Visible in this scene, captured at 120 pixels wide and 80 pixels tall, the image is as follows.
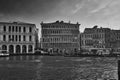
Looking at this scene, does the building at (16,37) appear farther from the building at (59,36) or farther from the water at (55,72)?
the water at (55,72)

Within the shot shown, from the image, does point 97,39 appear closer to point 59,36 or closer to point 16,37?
point 59,36

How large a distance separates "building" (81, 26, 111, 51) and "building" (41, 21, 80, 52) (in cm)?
498

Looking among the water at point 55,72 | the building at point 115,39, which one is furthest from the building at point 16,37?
the water at point 55,72

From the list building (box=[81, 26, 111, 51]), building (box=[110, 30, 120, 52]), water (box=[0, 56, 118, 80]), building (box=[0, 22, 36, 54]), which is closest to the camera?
water (box=[0, 56, 118, 80])

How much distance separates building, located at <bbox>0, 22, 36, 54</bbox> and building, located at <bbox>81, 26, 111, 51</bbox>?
99.1 ft

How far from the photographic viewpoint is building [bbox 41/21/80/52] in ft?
325

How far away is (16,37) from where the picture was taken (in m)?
81.6

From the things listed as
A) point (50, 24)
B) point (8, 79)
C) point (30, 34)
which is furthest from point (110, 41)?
point (8, 79)

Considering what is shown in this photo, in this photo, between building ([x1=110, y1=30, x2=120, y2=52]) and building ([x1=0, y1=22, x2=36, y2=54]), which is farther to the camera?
building ([x1=110, y1=30, x2=120, y2=52])

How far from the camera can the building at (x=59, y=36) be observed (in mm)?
99062

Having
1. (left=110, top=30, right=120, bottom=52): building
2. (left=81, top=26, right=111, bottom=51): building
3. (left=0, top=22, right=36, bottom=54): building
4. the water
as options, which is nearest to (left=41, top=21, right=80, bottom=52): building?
(left=81, top=26, right=111, bottom=51): building

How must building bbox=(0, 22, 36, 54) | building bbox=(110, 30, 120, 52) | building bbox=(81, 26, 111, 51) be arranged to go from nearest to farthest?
building bbox=(0, 22, 36, 54) < building bbox=(81, 26, 111, 51) < building bbox=(110, 30, 120, 52)

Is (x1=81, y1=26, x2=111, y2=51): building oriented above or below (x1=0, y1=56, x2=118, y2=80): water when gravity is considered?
above

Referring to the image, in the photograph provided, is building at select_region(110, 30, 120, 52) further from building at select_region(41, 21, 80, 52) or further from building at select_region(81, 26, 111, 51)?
building at select_region(41, 21, 80, 52)
